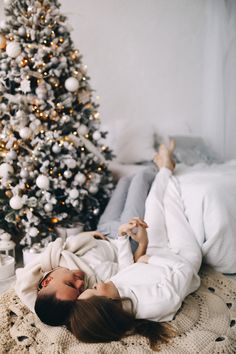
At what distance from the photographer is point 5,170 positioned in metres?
2.20

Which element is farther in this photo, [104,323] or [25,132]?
[25,132]

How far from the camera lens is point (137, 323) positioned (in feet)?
4.93

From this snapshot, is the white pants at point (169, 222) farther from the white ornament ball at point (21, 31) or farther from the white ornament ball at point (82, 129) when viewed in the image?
the white ornament ball at point (21, 31)

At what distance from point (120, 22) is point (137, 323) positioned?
2604mm

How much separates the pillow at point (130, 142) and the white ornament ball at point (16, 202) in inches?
48.2

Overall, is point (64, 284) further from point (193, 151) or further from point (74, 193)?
point (193, 151)

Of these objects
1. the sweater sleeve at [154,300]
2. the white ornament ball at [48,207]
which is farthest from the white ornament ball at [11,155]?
the sweater sleeve at [154,300]

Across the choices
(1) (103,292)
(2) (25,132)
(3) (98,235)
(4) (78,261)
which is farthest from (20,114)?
(1) (103,292)

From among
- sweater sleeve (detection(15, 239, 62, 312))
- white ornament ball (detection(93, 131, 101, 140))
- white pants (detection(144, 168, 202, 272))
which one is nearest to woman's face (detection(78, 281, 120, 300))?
sweater sleeve (detection(15, 239, 62, 312))

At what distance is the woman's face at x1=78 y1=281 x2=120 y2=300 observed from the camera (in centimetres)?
145

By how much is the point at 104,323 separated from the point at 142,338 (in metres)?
0.20

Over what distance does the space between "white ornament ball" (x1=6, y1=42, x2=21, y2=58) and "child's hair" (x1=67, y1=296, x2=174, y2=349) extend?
56.0 inches

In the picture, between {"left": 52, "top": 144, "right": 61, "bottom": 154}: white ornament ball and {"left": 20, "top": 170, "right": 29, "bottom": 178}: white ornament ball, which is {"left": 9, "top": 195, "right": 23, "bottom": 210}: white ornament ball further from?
{"left": 52, "top": 144, "right": 61, "bottom": 154}: white ornament ball

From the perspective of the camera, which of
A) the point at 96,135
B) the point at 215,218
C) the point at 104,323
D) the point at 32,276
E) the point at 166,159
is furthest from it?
the point at 166,159
